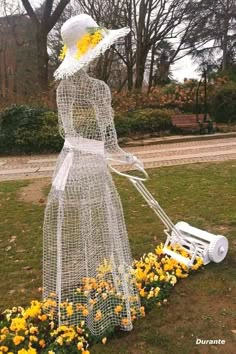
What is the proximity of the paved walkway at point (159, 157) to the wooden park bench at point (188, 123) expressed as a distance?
1.04 metres

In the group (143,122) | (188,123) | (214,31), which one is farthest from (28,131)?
(214,31)

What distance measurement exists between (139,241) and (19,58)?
20166 millimetres

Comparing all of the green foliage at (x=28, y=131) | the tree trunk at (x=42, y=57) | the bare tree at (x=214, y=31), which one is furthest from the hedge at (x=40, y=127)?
the bare tree at (x=214, y=31)

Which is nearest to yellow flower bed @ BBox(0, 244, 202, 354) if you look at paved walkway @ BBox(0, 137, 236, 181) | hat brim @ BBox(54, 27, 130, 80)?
hat brim @ BBox(54, 27, 130, 80)

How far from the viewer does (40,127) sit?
12336 mm

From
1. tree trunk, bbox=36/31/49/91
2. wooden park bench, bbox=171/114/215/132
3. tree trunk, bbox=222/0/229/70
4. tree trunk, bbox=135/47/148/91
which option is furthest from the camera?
tree trunk, bbox=222/0/229/70

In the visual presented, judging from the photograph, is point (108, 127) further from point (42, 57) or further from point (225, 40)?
point (225, 40)

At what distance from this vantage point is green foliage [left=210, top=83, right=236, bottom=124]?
14914 mm

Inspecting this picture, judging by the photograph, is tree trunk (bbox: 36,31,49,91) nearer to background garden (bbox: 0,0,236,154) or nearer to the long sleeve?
background garden (bbox: 0,0,236,154)

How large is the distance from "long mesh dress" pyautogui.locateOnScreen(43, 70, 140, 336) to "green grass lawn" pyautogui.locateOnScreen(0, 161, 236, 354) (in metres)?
0.28

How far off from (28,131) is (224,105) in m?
7.43

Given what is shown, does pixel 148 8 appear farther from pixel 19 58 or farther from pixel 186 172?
pixel 186 172

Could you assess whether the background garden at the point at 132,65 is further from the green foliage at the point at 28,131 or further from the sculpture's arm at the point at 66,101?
the sculpture's arm at the point at 66,101

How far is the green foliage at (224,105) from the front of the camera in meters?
14.9
